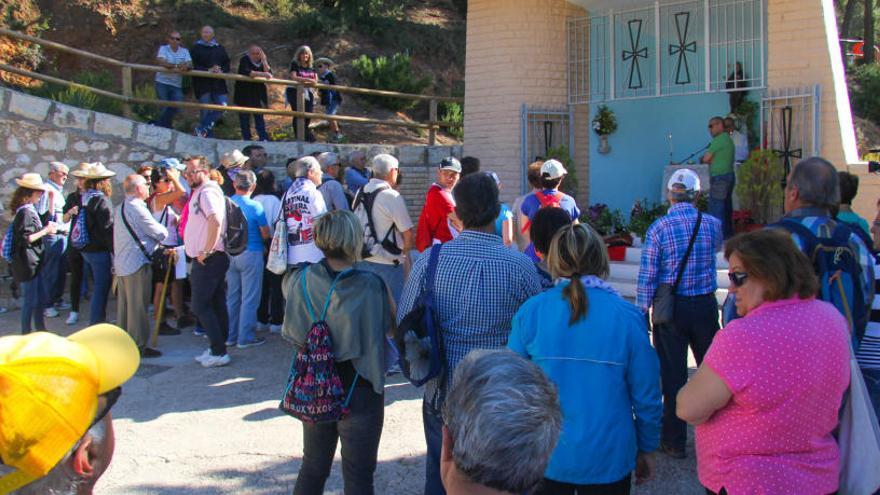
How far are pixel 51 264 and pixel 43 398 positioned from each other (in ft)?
24.5

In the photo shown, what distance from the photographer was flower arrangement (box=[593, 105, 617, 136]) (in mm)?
11539

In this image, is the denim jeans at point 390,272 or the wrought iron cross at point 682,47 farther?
the wrought iron cross at point 682,47

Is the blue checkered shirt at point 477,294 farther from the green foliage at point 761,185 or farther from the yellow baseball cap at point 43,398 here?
the green foliage at point 761,185

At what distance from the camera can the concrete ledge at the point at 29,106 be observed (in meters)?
10.2

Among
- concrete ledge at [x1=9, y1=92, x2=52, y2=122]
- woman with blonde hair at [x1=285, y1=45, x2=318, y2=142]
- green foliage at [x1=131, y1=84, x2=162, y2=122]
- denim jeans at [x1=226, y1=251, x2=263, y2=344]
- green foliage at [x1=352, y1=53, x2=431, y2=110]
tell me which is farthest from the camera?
green foliage at [x1=352, y1=53, x2=431, y2=110]

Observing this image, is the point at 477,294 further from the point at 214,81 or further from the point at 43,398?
the point at 214,81

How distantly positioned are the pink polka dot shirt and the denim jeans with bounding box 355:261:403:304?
4306 mm

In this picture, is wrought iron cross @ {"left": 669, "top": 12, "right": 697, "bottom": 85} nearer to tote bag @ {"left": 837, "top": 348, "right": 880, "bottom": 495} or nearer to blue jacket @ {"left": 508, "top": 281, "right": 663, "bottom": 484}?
blue jacket @ {"left": 508, "top": 281, "right": 663, "bottom": 484}

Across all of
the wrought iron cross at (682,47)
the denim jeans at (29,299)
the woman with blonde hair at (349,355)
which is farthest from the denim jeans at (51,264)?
the wrought iron cross at (682,47)

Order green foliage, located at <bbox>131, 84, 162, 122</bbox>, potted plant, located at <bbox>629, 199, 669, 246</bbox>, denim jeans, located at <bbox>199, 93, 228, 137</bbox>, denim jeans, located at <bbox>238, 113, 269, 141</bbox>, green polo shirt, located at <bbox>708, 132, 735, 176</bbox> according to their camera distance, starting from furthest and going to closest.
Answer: denim jeans, located at <bbox>238, 113, 269, 141</bbox> → green foliage, located at <bbox>131, 84, 162, 122</bbox> → denim jeans, located at <bbox>199, 93, 228, 137</bbox> → potted plant, located at <bbox>629, 199, 669, 246</bbox> → green polo shirt, located at <bbox>708, 132, 735, 176</bbox>

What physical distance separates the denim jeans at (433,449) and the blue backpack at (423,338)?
0.20 m

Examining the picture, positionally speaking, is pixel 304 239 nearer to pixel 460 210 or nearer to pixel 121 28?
pixel 460 210

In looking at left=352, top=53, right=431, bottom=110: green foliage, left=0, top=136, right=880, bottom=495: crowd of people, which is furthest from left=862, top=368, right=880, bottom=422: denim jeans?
left=352, top=53, right=431, bottom=110: green foliage

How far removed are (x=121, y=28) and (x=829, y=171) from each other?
1843 cm
